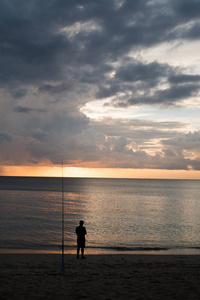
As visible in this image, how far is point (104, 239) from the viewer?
27.2m

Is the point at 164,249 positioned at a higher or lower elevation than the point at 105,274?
lower

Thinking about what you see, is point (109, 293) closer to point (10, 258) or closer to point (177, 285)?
point (177, 285)

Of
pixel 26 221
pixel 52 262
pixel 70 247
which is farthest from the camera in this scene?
pixel 26 221

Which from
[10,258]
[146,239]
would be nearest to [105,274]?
[10,258]

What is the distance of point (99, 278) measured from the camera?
12.1m

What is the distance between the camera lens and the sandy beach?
9.78 m

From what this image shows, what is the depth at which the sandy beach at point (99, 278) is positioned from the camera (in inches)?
385

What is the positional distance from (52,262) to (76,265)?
71.7 inches

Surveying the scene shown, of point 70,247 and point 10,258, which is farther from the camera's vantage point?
point 70,247

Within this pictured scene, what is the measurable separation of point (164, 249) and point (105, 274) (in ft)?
39.2

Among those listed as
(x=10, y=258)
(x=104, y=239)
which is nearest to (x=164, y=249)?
(x=104, y=239)

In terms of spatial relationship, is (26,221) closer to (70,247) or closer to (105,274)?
(70,247)

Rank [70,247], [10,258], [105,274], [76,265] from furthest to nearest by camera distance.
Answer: [70,247] < [10,258] < [76,265] < [105,274]

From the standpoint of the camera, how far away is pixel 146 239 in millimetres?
27766
